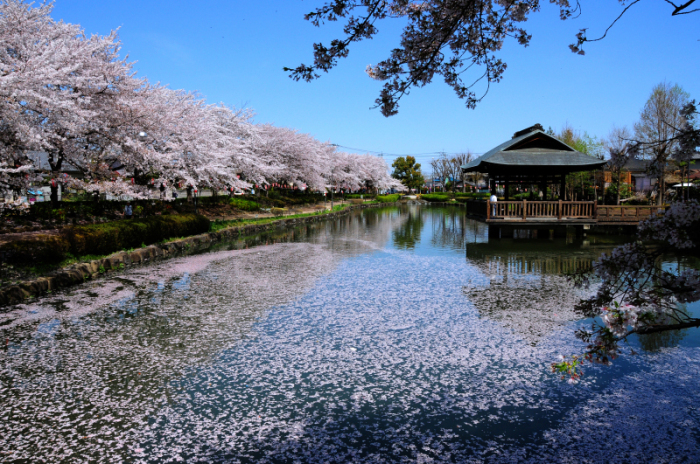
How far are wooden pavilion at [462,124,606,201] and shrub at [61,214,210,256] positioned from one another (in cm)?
1276

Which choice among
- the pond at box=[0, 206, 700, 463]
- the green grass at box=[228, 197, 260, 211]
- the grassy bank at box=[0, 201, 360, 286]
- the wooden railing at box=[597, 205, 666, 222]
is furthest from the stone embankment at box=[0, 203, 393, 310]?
the wooden railing at box=[597, 205, 666, 222]

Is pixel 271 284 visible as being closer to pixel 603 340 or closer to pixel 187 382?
pixel 187 382

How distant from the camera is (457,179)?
4163 inches

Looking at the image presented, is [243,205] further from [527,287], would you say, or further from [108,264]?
[527,287]

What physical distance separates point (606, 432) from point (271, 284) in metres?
6.97

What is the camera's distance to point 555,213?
20.1 metres

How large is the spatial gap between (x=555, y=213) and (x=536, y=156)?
8.84 feet

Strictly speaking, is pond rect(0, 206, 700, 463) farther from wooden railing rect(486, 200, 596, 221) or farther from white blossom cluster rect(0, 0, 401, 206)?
wooden railing rect(486, 200, 596, 221)

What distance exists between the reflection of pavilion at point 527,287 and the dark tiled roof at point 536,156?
17.1 ft

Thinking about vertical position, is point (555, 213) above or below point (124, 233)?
above

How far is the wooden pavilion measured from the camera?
789 inches

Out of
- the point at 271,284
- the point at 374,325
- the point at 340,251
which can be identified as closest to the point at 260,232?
the point at 340,251

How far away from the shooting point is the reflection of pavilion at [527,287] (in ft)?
22.5

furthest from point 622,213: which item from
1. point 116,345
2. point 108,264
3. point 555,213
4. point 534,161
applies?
point 116,345
